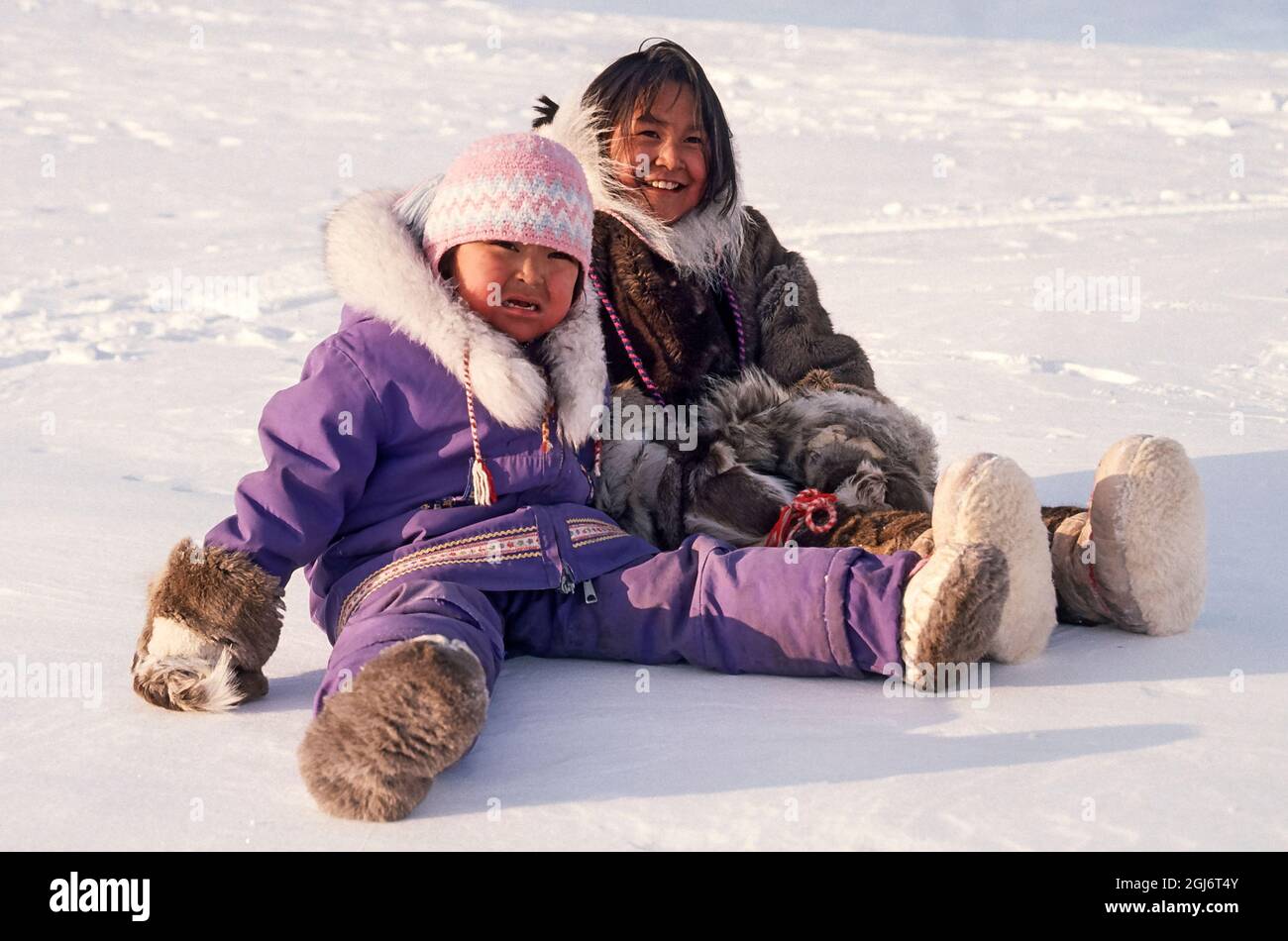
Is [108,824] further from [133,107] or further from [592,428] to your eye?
[133,107]

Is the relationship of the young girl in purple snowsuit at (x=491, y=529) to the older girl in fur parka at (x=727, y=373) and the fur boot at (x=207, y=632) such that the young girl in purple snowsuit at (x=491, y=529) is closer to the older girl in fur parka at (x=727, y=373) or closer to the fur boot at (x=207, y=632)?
the fur boot at (x=207, y=632)

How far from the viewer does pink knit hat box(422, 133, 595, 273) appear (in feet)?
6.98

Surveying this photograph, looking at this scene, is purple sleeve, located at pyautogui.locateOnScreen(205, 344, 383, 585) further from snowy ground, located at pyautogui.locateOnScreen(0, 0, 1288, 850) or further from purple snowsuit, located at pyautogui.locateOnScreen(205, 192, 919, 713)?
snowy ground, located at pyautogui.locateOnScreen(0, 0, 1288, 850)

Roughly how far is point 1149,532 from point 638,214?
1.16 metres

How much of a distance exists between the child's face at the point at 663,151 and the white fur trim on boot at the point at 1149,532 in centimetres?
107

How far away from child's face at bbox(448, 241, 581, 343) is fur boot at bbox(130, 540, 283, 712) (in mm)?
569

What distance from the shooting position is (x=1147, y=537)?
2.01 metres

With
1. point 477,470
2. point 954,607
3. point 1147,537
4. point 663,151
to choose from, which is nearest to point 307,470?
point 477,470

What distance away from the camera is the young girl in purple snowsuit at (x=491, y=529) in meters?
1.87

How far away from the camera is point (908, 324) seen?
5402mm

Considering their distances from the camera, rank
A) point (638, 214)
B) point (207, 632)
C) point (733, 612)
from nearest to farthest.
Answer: point (207, 632), point (733, 612), point (638, 214)

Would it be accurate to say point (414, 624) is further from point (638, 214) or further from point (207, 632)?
point (638, 214)

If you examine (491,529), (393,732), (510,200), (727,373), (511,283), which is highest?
(510,200)

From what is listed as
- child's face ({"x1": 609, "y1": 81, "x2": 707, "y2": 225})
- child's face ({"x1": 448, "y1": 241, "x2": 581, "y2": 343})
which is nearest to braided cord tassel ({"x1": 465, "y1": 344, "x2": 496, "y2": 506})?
child's face ({"x1": 448, "y1": 241, "x2": 581, "y2": 343})
